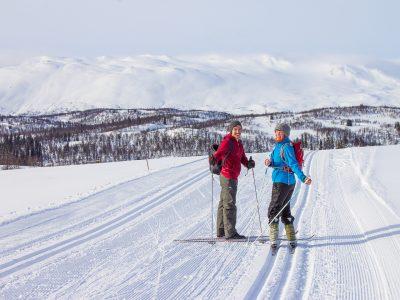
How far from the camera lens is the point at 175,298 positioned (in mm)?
5246

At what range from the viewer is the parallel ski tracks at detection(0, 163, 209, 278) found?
663cm

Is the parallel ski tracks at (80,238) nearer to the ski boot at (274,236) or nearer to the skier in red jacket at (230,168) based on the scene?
the skier in red jacket at (230,168)

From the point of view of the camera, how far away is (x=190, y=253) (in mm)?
7039

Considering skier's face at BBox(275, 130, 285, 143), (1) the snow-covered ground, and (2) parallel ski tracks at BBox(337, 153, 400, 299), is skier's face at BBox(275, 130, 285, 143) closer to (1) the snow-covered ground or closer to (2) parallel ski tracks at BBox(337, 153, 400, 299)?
(1) the snow-covered ground

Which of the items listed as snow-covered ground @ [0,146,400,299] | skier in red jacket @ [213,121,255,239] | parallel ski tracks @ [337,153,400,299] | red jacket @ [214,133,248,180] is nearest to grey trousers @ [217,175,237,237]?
skier in red jacket @ [213,121,255,239]

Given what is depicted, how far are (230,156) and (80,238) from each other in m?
3.02

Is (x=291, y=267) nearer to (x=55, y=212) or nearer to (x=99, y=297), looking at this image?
(x=99, y=297)

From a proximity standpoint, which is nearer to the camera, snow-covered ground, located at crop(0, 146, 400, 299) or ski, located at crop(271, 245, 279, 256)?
snow-covered ground, located at crop(0, 146, 400, 299)

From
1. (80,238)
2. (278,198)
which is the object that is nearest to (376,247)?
A: (278,198)

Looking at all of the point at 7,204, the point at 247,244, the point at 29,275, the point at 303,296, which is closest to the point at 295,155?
the point at 247,244

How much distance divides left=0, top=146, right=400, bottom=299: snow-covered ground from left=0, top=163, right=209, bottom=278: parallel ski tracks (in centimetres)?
2

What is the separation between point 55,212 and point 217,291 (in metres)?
6.61

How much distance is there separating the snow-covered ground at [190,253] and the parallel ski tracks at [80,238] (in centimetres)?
2

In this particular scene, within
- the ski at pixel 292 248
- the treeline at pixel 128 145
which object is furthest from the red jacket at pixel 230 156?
the treeline at pixel 128 145
